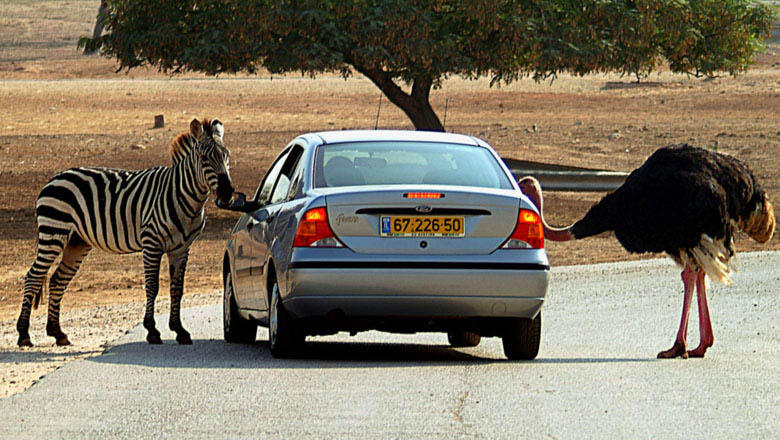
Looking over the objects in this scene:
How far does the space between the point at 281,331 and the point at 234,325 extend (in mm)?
1989

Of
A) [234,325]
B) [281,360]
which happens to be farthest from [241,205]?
[281,360]

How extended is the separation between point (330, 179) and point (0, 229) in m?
15.3

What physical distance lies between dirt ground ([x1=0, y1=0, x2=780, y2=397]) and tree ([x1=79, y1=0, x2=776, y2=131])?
3075 millimetres

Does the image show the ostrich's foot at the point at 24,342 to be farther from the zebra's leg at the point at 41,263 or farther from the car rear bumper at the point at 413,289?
the car rear bumper at the point at 413,289

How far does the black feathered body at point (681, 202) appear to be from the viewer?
10.4m

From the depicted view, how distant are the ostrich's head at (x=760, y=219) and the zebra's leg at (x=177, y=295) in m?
4.80

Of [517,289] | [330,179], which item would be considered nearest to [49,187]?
[330,179]

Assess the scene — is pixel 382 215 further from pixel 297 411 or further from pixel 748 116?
pixel 748 116

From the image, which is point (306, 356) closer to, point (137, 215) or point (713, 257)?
point (137, 215)

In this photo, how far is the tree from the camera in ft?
82.9

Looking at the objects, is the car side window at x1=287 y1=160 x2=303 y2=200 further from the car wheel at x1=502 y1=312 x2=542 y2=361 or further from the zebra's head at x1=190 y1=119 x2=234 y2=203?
the car wheel at x1=502 y1=312 x2=542 y2=361

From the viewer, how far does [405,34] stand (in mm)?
25406

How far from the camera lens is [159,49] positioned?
1039 inches

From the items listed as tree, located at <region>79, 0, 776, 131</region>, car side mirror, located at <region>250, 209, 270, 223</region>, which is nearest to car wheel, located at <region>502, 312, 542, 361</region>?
car side mirror, located at <region>250, 209, 270, 223</region>
